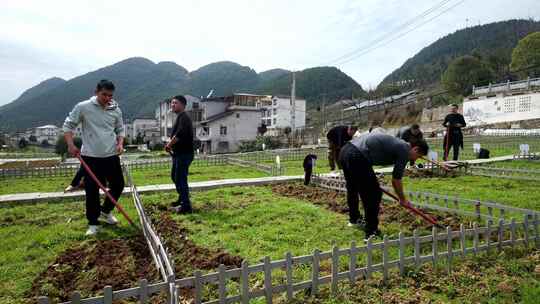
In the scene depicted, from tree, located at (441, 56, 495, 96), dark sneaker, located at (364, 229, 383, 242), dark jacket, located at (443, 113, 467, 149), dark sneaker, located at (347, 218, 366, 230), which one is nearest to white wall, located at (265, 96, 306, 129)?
tree, located at (441, 56, 495, 96)

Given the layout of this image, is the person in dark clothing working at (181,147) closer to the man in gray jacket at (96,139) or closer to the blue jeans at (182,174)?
the blue jeans at (182,174)

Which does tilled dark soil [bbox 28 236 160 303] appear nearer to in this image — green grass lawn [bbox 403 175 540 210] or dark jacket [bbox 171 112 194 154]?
dark jacket [bbox 171 112 194 154]

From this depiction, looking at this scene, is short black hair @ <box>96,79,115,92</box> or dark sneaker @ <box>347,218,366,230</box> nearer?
short black hair @ <box>96,79,115,92</box>

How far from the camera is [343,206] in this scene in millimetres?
6512

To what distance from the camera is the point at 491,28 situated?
10125 centimetres

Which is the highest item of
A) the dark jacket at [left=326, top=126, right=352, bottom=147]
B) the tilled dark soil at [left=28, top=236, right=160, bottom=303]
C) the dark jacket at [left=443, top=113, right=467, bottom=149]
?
the dark jacket at [left=443, top=113, right=467, bottom=149]

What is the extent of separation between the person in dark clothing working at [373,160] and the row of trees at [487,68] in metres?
48.8

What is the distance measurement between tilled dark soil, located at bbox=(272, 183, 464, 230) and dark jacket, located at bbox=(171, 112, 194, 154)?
9.37 feet

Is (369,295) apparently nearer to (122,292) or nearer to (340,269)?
(340,269)

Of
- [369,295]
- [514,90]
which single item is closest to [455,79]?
[514,90]

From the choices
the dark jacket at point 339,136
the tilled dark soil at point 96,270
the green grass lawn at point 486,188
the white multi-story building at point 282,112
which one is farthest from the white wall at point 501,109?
the tilled dark soil at point 96,270

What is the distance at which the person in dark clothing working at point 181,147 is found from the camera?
5938 mm

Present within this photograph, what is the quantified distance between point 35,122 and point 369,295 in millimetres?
155911

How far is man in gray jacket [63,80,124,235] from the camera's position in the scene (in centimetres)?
478
